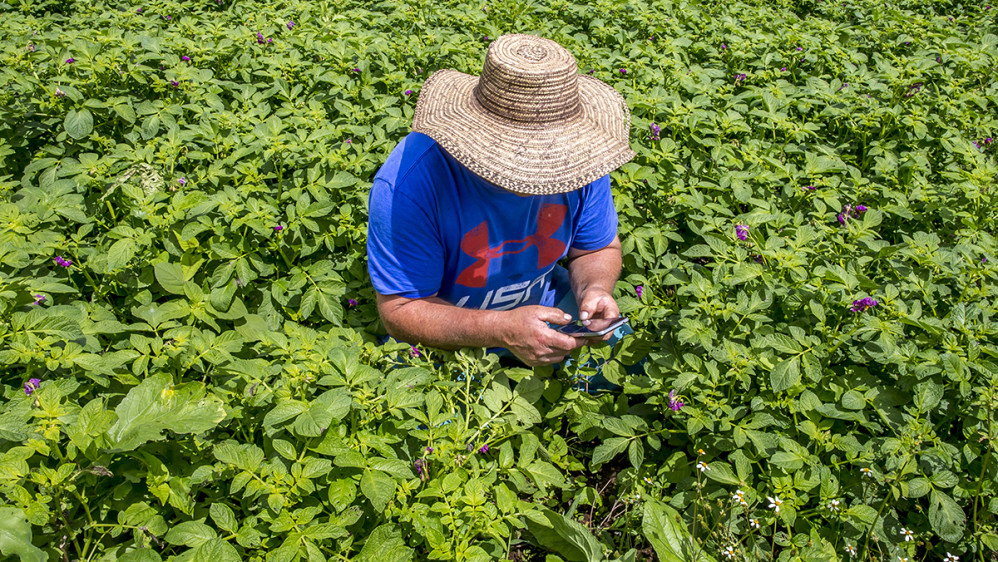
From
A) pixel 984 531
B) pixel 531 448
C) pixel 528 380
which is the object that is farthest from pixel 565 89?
pixel 984 531

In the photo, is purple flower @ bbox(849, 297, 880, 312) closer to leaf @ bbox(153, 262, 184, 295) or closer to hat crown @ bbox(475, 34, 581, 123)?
hat crown @ bbox(475, 34, 581, 123)

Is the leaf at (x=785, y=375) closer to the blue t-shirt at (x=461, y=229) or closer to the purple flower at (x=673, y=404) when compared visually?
the purple flower at (x=673, y=404)

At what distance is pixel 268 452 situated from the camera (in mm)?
2037

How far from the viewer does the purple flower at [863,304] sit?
7.88ft

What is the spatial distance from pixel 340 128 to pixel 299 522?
203cm

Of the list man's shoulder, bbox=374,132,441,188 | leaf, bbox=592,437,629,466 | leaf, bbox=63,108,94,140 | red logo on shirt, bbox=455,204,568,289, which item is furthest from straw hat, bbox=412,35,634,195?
leaf, bbox=63,108,94,140

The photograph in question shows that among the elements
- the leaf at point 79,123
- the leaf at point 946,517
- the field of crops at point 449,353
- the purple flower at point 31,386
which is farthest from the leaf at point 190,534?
the leaf at point 79,123

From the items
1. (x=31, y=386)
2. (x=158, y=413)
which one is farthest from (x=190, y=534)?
(x=31, y=386)

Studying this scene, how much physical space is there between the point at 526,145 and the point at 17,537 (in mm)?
1682

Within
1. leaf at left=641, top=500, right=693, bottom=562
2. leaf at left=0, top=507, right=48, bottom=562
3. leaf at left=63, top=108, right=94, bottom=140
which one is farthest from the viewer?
leaf at left=63, top=108, right=94, bottom=140

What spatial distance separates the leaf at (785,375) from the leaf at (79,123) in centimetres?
342

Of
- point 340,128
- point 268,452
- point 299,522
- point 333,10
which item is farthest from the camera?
point 333,10

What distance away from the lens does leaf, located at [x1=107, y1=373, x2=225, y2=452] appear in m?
1.82

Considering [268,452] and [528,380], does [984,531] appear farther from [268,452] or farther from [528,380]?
[268,452]
